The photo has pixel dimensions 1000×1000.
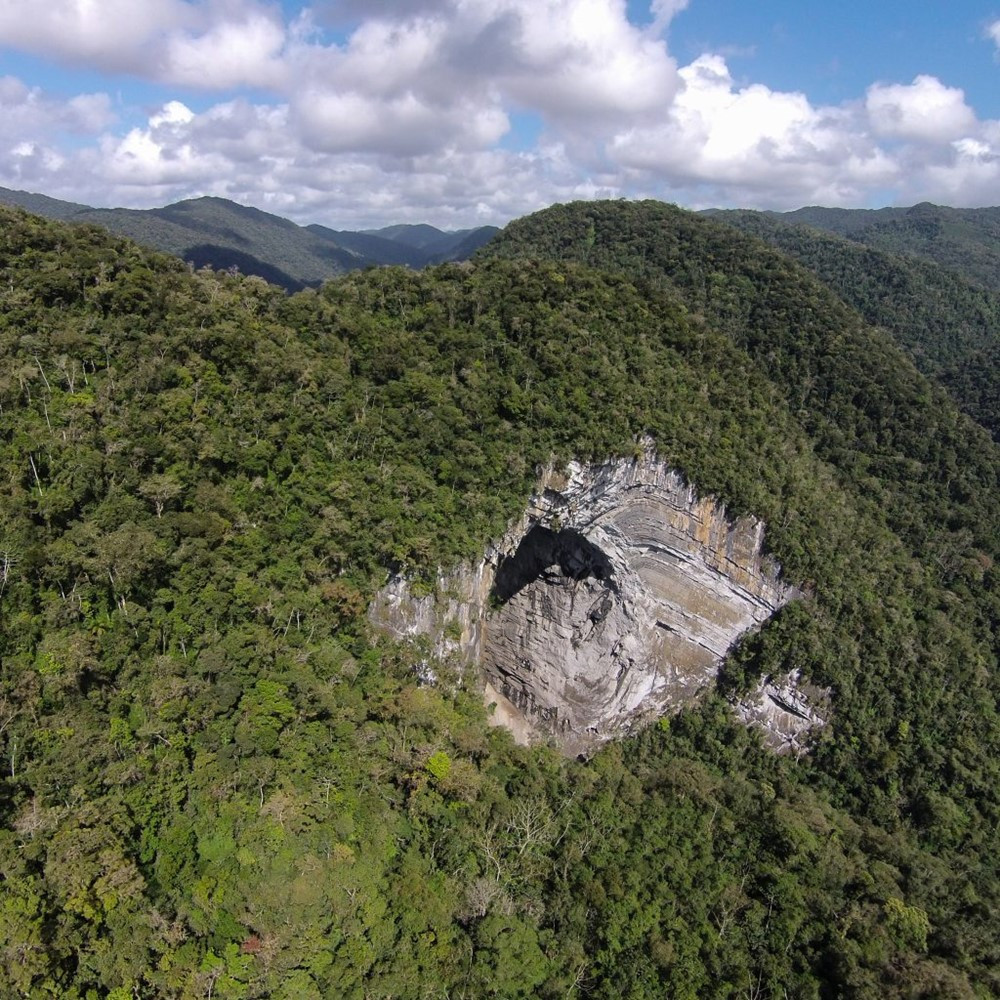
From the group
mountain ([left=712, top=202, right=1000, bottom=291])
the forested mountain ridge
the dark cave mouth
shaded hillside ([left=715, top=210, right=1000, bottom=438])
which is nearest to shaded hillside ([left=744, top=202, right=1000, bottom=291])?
mountain ([left=712, top=202, right=1000, bottom=291])

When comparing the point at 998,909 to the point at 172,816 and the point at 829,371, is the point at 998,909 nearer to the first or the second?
the point at 172,816

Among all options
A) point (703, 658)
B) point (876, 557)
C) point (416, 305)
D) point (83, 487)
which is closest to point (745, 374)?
point (876, 557)

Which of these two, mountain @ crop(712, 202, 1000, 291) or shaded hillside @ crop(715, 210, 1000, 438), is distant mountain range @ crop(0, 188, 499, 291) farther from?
mountain @ crop(712, 202, 1000, 291)

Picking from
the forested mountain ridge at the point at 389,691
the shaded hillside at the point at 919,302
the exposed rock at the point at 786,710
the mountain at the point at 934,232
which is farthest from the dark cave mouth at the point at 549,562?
the mountain at the point at 934,232

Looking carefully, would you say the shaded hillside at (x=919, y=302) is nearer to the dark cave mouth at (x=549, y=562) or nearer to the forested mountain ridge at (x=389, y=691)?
the forested mountain ridge at (x=389, y=691)

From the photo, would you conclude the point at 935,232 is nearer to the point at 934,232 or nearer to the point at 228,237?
the point at 934,232
